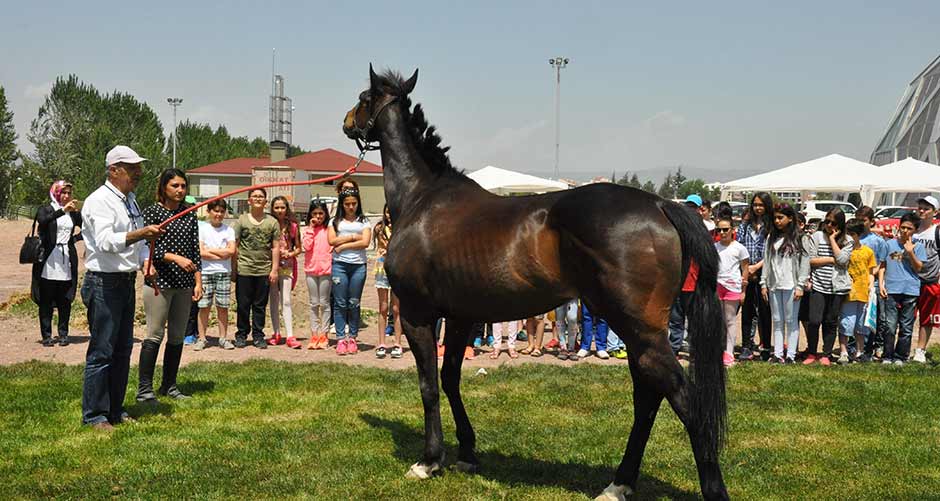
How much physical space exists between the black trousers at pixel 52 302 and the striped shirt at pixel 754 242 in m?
9.35

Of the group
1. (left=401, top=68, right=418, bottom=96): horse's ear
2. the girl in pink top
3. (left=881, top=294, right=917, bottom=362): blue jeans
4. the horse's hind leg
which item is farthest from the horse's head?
(left=881, top=294, right=917, bottom=362): blue jeans

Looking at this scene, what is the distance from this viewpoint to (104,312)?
5961 mm

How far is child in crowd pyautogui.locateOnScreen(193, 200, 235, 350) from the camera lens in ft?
34.1

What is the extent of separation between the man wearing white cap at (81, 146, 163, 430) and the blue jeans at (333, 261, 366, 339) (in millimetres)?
3860

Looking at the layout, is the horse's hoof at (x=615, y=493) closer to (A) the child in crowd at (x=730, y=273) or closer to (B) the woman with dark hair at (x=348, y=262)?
(A) the child in crowd at (x=730, y=273)

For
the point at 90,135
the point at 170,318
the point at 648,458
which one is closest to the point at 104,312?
the point at 170,318

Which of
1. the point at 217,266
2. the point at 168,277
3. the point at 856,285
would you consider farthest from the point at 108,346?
the point at 856,285

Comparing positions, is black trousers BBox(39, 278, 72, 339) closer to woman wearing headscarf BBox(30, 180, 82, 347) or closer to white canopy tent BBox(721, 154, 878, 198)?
woman wearing headscarf BBox(30, 180, 82, 347)

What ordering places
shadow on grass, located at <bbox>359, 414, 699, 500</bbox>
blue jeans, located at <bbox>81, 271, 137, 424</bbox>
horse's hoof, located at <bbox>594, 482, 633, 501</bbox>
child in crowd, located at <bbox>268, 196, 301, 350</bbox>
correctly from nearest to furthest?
horse's hoof, located at <bbox>594, 482, 633, 501</bbox>, shadow on grass, located at <bbox>359, 414, 699, 500</bbox>, blue jeans, located at <bbox>81, 271, 137, 424</bbox>, child in crowd, located at <bbox>268, 196, 301, 350</bbox>

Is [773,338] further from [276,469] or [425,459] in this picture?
[276,469]

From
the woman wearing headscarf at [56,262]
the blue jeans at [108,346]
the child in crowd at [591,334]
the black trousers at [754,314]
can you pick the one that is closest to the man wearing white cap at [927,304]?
the black trousers at [754,314]

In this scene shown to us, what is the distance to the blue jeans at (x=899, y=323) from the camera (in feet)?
31.7

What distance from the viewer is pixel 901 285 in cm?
956

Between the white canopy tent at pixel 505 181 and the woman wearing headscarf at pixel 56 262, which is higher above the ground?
the white canopy tent at pixel 505 181
